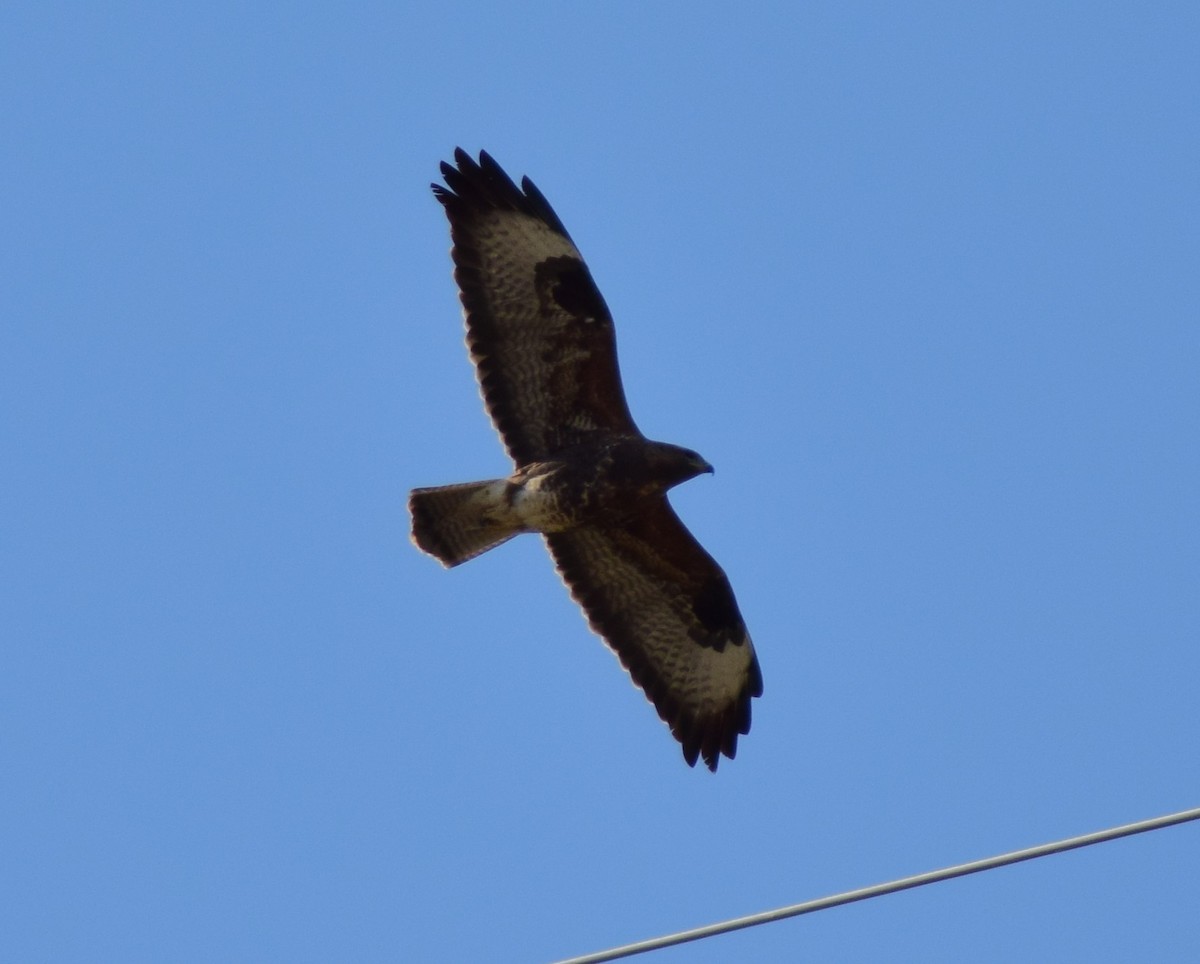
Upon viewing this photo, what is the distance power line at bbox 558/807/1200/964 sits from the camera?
197 inches

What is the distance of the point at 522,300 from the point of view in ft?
31.5

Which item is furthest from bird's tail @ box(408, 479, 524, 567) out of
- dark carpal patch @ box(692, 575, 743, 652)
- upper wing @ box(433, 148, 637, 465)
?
dark carpal patch @ box(692, 575, 743, 652)

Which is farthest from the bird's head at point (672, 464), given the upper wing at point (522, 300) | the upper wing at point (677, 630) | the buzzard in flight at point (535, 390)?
the upper wing at point (677, 630)

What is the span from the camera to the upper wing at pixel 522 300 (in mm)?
9586

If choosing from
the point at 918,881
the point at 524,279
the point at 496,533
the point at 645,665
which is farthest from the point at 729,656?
the point at 918,881

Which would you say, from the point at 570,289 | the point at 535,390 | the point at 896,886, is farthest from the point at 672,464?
the point at 896,886

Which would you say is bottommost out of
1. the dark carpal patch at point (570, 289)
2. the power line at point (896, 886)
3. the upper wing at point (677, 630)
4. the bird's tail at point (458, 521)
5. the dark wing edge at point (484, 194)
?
the power line at point (896, 886)

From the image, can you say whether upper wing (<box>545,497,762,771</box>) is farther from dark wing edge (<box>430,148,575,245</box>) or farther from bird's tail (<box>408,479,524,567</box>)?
dark wing edge (<box>430,148,575,245</box>)

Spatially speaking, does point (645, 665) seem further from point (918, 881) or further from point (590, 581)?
point (918, 881)

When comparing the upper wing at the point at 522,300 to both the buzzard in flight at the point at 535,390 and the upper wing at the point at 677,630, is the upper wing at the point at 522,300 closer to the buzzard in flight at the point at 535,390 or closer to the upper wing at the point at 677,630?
the buzzard in flight at the point at 535,390

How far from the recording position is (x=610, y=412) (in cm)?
975

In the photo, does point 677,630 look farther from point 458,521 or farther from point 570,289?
point 570,289

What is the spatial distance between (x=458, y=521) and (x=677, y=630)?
4.62 ft

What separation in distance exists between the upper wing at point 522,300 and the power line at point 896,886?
4.73 meters
